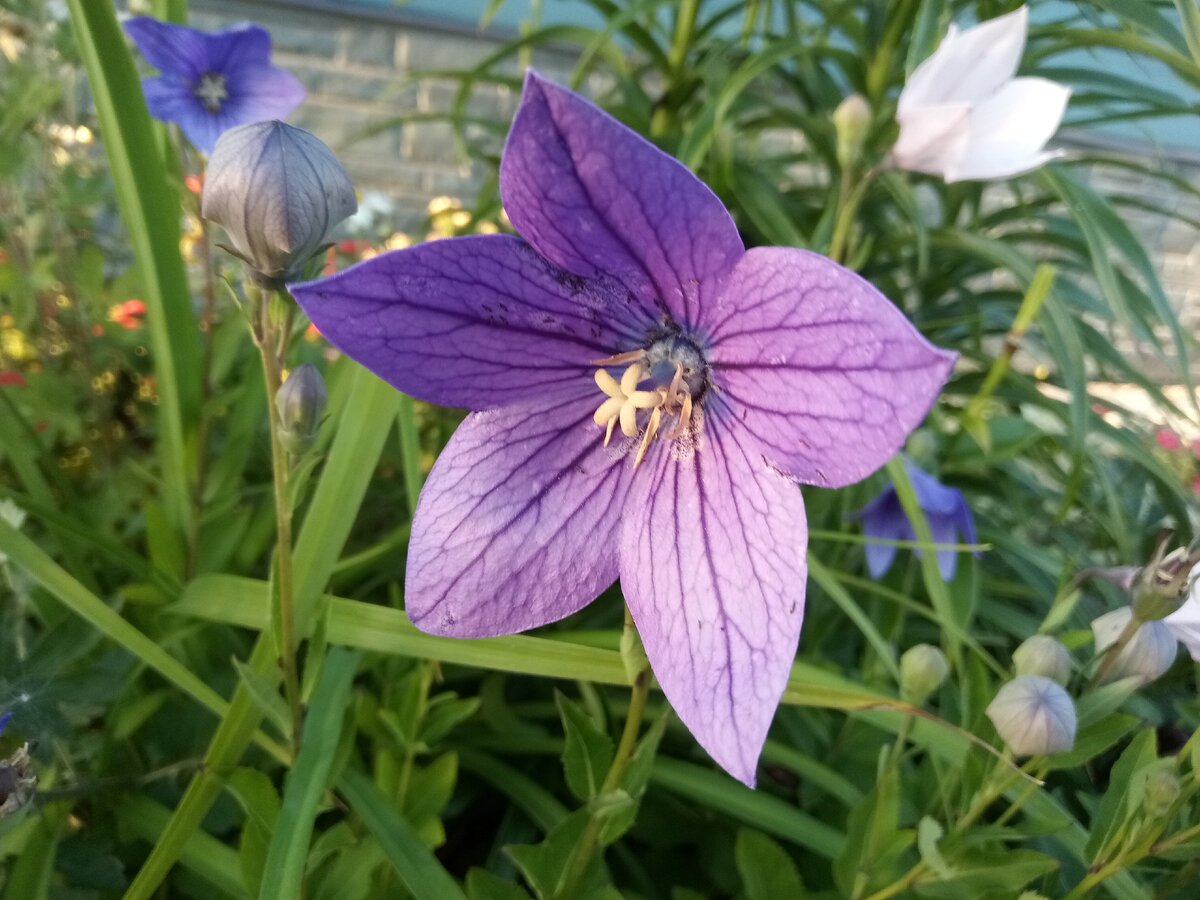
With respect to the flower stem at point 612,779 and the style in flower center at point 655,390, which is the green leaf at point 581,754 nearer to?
the flower stem at point 612,779

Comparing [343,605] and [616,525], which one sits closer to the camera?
Result: [616,525]

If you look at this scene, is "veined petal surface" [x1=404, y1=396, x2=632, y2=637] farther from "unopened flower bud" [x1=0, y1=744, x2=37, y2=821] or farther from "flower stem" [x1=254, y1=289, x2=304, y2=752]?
"unopened flower bud" [x1=0, y1=744, x2=37, y2=821]

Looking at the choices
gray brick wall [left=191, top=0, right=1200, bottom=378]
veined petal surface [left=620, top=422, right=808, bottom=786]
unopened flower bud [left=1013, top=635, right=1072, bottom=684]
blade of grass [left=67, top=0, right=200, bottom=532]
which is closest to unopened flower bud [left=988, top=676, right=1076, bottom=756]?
unopened flower bud [left=1013, top=635, right=1072, bottom=684]

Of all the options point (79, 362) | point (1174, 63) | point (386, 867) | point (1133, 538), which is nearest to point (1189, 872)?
point (386, 867)

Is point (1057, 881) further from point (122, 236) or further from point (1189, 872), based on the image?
point (122, 236)

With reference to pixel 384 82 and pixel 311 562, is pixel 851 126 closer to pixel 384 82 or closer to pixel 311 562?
pixel 311 562
